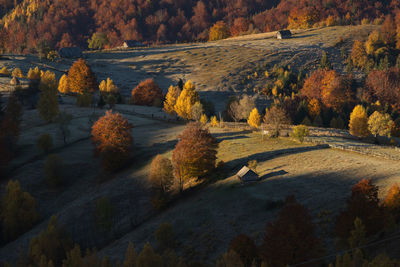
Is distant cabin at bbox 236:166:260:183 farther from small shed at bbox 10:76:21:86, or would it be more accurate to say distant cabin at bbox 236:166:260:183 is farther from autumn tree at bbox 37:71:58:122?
small shed at bbox 10:76:21:86

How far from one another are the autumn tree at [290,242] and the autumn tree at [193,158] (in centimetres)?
2638

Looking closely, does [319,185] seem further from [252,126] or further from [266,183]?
[252,126]

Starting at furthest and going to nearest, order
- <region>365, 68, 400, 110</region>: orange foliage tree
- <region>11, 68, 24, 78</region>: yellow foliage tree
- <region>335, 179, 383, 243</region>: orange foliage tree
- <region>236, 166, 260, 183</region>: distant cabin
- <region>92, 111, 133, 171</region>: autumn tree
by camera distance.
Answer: <region>11, 68, 24, 78</region>: yellow foliage tree → <region>365, 68, 400, 110</region>: orange foliage tree → <region>92, 111, 133, 171</region>: autumn tree → <region>236, 166, 260, 183</region>: distant cabin → <region>335, 179, 383, 243</region>: orange foliage tree

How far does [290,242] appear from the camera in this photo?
29859 millimetres

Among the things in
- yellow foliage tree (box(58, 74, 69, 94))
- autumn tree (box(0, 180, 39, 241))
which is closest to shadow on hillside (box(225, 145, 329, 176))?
autumn tree (box(0, 180, 39, 241))

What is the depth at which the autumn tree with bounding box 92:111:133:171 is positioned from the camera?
67.4 m

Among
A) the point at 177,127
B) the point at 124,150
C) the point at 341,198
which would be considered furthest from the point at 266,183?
the point at 177,127

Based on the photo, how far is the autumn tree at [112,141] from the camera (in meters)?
67.4

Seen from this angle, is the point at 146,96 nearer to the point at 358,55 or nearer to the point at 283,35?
the point at 358,55

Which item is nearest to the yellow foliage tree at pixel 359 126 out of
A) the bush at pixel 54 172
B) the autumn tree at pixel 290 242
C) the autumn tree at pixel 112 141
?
the autumn tree at pixel 112 141

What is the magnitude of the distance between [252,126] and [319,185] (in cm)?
3943

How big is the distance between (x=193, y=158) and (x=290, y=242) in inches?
1120

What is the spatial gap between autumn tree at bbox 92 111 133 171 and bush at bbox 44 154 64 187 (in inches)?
278

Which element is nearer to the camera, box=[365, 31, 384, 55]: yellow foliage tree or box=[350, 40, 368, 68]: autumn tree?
box=[350, 40, 368, 68]: autumn tree
